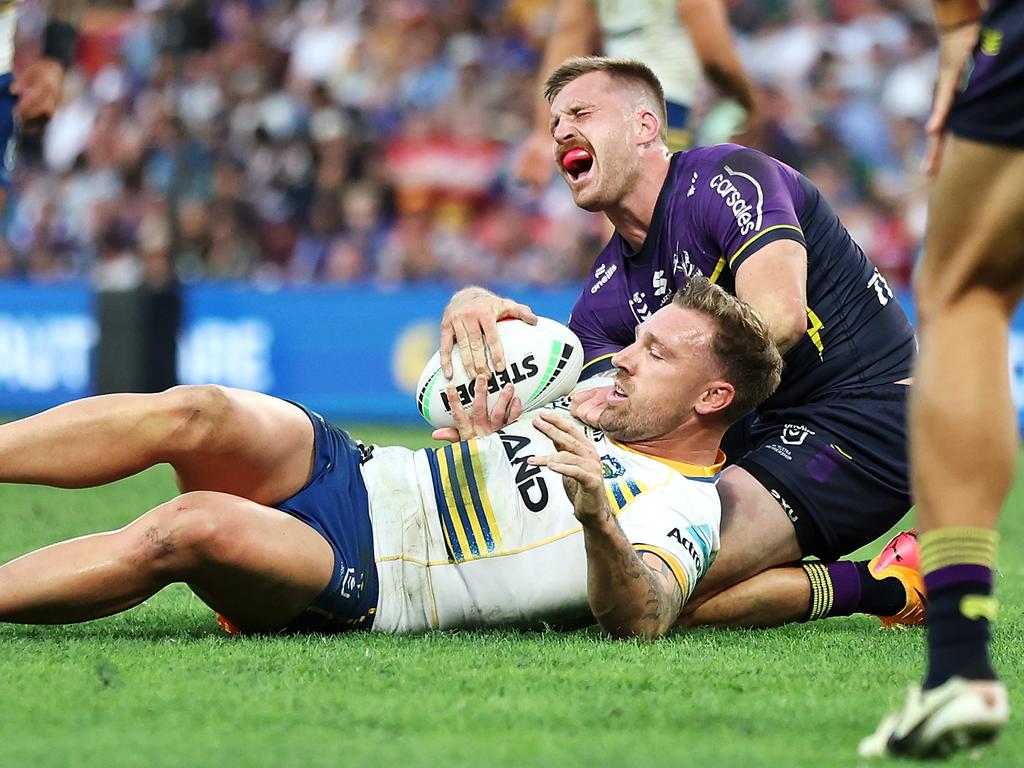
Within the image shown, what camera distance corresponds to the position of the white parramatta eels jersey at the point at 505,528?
390cm

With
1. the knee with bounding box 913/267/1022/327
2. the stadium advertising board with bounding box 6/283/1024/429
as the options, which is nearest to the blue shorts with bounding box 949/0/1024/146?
the knee with bounding box 913/267/1022/327

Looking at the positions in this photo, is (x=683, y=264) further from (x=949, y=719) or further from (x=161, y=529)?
(x=949, y=719)

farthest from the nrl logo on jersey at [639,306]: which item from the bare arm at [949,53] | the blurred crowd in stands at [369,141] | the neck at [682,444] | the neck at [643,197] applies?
the blurred crowd in stands at [369,141]

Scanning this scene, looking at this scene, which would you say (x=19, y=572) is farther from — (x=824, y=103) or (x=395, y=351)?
(x=824, y=103)

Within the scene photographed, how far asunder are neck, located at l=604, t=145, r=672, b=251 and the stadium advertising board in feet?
21.6

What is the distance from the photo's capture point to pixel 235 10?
51.9 ft

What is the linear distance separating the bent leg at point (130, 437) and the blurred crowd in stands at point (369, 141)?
29.0 ft

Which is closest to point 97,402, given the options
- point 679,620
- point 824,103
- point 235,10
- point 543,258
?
point 679,620

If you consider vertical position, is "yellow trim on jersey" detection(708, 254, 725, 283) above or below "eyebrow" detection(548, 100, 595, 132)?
below

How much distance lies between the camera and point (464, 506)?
4.00m

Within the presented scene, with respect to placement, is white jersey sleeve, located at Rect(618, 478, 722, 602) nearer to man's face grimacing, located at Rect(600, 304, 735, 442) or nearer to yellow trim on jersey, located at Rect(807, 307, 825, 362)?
man's face grimacing, located at Rect(600, 304, 735, 442)

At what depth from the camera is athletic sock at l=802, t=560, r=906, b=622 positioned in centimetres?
445

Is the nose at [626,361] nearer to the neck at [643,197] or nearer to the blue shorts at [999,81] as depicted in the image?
the neck at [643,197]

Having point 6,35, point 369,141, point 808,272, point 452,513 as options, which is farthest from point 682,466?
point 369,141
